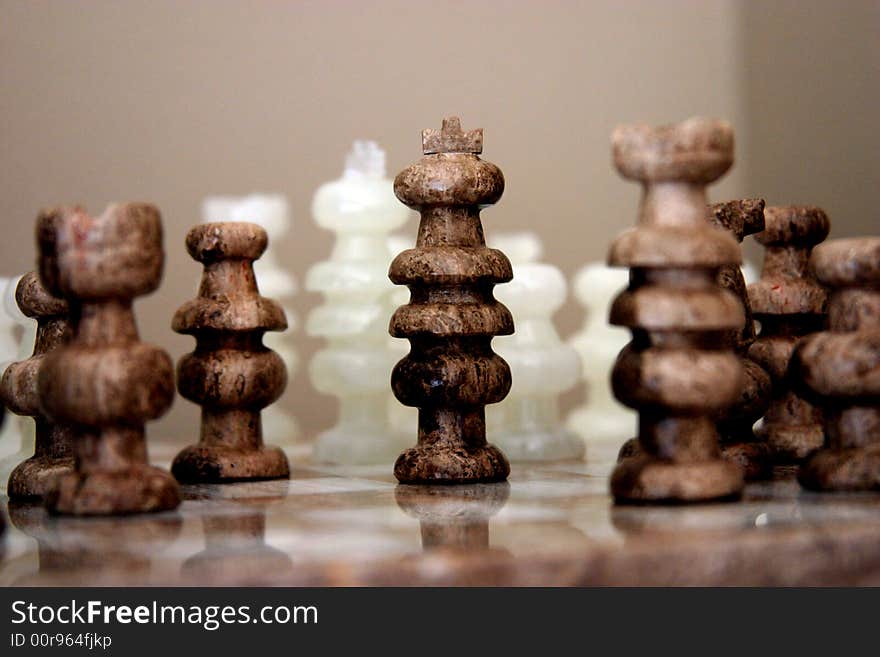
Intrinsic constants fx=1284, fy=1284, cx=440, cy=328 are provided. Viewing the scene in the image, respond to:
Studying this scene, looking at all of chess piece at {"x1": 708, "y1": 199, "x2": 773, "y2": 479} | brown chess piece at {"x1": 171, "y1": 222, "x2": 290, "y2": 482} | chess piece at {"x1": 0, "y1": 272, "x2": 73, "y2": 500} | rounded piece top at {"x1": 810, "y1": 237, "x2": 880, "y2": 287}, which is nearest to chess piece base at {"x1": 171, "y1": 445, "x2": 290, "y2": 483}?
brown chess piece at {"x1": 171, "y1": 222, "x2": 290, "y2": 482}

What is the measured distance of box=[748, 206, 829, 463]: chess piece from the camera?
143cm

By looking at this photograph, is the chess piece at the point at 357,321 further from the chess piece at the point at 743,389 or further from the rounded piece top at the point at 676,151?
the rounded piece top at the point at 676,151

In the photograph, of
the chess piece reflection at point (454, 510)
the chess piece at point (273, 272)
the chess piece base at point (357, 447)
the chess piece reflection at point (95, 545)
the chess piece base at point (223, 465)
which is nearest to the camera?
the chess piece reflection at point (95, 545)

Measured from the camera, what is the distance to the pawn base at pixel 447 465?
1.30 m

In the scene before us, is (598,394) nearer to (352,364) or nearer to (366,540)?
(352,364)

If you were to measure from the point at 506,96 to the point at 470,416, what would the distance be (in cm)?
88

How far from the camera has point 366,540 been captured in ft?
3.07

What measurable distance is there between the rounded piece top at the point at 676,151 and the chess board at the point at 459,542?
279 millimetres

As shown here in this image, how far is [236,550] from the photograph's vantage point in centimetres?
91

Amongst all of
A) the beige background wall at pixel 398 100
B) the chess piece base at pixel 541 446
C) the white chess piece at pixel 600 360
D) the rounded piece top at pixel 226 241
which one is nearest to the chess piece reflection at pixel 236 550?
the rounded piece top at pixel 226 241

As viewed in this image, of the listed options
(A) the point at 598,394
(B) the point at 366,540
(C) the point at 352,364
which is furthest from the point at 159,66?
(B) the point at 366,540

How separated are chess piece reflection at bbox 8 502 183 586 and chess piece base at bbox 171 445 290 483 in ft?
0.74

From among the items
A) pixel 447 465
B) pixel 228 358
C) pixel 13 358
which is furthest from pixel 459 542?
pixel 13 358

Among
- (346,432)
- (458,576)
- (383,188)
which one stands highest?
(383,188)
